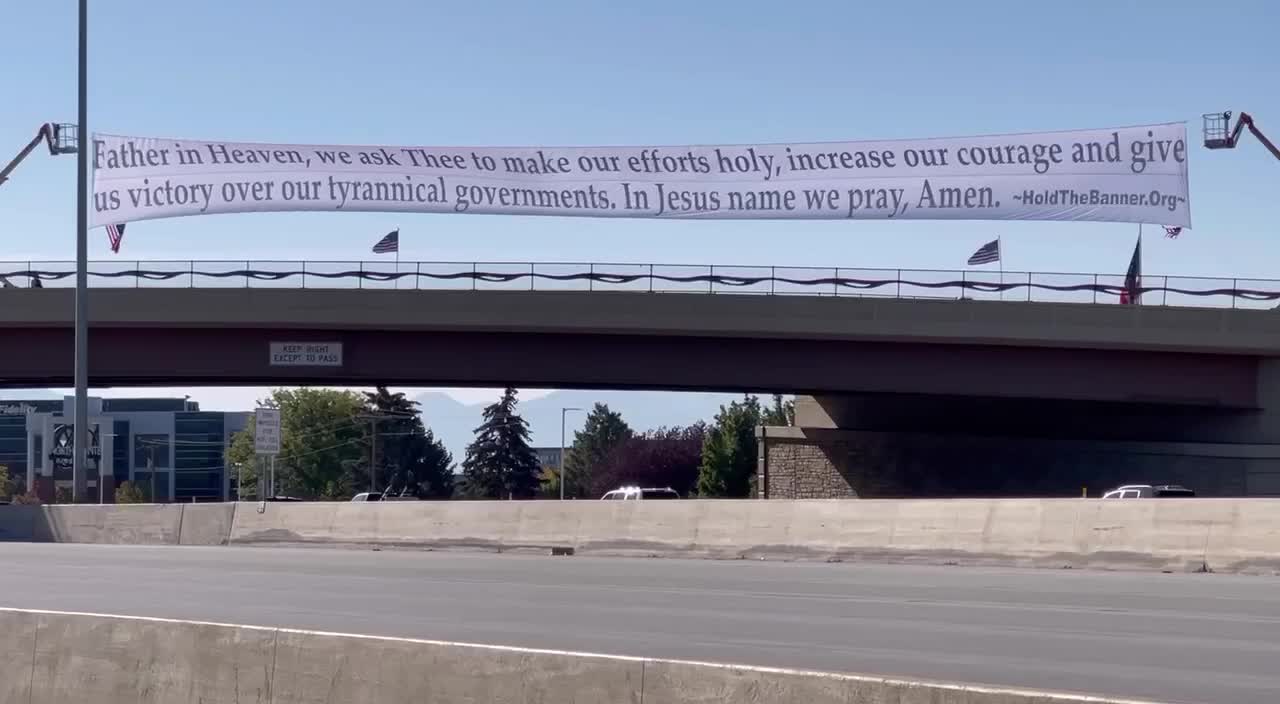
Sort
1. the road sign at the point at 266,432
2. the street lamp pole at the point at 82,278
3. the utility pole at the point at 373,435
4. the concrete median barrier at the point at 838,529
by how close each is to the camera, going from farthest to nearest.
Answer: the utility pole at the point at 373,435
the street lamp pole at the point at 82,278
the road sign at the point at 266,432
the concrete median barrier at the point at 838,529

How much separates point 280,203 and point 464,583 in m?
27.3

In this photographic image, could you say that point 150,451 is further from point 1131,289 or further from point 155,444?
point 1131,289

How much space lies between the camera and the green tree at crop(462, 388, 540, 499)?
468 ft

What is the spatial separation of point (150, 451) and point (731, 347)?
119819mm

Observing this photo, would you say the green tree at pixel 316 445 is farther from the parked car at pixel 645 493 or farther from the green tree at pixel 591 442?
the parked car at pixel 645 493

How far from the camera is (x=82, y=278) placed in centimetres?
3522

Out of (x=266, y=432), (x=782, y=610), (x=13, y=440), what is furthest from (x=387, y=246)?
(x=13, y=440)

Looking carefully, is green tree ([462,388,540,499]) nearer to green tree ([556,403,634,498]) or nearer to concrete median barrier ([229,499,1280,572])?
green tree ([556,403,634,498])

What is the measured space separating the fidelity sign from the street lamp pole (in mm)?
8233

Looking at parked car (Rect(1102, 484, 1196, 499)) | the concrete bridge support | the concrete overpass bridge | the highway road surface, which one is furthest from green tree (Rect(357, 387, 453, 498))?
the highway road surface

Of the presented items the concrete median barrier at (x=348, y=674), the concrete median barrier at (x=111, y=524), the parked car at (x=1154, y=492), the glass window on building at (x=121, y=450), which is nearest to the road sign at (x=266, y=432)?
the concrete median barrier at (x=111, y=524)

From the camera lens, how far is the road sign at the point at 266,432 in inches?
1297

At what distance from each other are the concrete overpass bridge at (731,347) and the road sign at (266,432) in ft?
30.3

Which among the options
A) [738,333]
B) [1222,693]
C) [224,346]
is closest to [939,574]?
[1222,693]
